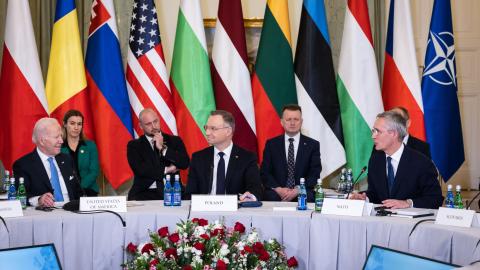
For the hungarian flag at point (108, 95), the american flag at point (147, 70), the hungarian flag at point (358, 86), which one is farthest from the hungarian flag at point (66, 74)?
the hungarian flag at point (358, 86)

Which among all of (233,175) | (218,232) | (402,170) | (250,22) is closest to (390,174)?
(402,170)

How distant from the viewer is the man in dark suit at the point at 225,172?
4695 mm

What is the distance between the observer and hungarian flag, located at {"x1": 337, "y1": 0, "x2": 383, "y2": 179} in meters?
6.37

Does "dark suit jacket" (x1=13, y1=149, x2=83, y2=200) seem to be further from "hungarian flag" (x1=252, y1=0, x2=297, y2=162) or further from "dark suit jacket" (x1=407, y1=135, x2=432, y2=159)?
"dark suit jacket" (x1=407, y1=135, x2=432, y2=159)

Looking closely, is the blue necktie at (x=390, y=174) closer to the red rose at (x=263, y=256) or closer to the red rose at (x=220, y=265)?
the red rose at (x=263, y=256)

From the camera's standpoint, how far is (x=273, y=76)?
Answer: 644 cm

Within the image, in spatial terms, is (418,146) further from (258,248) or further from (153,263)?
(153,263)

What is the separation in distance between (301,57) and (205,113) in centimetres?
104

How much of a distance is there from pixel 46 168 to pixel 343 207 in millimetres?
1910

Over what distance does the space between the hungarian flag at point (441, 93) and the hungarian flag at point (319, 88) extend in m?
0.88

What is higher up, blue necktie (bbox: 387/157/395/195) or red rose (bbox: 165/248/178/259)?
blue necktie (bbox: 387/157/395/195)

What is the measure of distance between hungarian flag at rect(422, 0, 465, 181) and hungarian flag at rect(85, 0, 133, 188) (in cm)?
280

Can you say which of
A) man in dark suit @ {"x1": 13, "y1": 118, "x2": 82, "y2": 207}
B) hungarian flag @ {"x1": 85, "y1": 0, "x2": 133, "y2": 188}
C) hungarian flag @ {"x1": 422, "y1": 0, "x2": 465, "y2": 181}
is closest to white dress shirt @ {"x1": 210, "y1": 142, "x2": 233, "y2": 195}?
man in dark suit @ {"x1": 13, "y1": 118, "x2": 82, "y2": 207}

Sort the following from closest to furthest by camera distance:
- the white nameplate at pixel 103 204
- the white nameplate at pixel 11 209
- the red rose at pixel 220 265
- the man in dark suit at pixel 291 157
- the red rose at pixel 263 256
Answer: the red rose at pixel 220 265 < the red rose at pixel 263 256 < the white nameplate at pixel 11 209 < the white nameplate at pixel 103 204 < the man in dark suit at pixel 291 157
